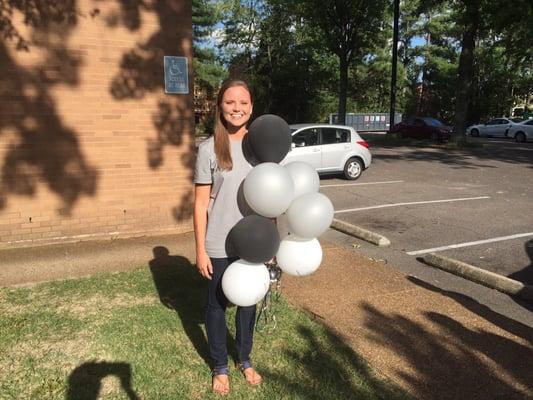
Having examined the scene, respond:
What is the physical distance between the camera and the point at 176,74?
610cm

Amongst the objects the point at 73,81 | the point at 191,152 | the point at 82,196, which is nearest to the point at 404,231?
the point at 191,152

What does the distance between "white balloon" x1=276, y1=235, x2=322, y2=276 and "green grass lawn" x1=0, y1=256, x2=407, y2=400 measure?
2.47 ft

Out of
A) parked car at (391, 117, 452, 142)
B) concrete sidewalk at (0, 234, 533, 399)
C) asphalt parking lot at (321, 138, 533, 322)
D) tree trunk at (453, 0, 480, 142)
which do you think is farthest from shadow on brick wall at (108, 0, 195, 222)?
parked car at (391, 117, 452, 142)

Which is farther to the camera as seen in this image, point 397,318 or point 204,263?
point 397,318

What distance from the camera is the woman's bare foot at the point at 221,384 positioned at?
2893 mm

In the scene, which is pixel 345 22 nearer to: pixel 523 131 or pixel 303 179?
pixel 523 131

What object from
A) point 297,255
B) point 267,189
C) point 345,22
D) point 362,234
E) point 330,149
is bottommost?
point 362,234

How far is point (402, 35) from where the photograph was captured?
159ft

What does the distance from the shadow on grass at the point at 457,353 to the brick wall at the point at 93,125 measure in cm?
355

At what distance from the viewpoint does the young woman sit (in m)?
2.65

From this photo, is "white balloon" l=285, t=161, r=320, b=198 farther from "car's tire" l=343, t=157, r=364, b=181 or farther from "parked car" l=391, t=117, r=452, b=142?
A: "parked car" l=391, t=117, r=452, b=142

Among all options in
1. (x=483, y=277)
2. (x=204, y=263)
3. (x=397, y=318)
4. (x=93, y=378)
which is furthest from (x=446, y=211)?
(x=93, y=378)

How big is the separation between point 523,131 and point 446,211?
801 inches

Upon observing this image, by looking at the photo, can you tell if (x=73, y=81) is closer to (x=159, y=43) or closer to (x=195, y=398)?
(x=159, y=43)
